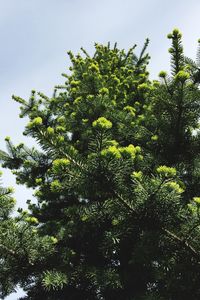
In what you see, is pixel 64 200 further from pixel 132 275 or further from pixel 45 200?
pixel 132 275

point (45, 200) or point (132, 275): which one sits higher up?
point (45, 200)

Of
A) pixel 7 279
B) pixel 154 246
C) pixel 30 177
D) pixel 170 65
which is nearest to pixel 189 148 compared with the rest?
pixel 170 65

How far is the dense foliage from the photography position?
8.71 ft

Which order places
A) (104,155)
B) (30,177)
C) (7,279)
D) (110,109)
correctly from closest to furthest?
(104,155) → (7,279) → (110,109) → (30,177)

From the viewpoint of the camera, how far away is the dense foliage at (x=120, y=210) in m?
2.66

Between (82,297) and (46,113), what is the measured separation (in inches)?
146

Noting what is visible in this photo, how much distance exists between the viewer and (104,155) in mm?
2465

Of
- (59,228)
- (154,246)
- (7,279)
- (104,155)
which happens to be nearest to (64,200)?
(59,228)

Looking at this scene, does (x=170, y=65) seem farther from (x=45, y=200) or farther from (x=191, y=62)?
(x=45, y=200)

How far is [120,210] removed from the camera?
283cm

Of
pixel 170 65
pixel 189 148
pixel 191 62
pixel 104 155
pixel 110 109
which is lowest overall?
pixel 104 155

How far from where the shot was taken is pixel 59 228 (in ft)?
14.6

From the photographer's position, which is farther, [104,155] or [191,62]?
[191,62]

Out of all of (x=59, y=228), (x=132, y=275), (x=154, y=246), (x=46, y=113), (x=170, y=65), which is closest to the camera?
(x=154, y=246)
